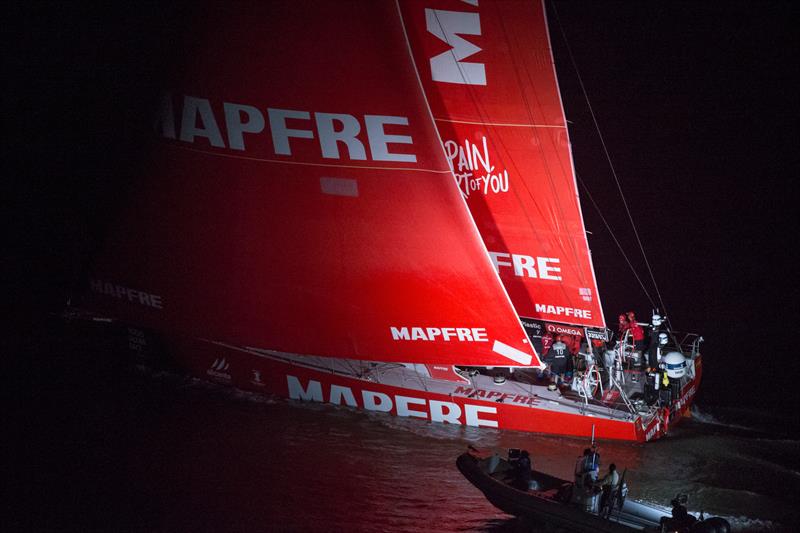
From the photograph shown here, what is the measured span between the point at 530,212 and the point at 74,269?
723 centimetres

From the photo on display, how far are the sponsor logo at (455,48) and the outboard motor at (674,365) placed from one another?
16.7 feet

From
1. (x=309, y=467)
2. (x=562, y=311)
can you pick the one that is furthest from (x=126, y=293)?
(x=562, y=311)

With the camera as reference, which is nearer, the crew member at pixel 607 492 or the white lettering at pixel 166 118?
the crew member at pixel 607 492

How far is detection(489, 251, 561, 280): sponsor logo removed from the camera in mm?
14891

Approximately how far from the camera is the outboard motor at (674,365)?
13242 mm

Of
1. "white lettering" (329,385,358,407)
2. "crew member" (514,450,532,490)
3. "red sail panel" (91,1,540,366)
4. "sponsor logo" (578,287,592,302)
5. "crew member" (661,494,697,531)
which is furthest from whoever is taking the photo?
"sponsor logo" (578,287,592,302)

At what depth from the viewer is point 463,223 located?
11383mm

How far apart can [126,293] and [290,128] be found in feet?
11.6

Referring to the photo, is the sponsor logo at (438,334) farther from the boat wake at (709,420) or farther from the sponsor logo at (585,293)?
the boat wake at (709,420)

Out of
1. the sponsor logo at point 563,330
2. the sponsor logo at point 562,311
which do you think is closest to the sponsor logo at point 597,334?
the sponsor logo at point 563,330

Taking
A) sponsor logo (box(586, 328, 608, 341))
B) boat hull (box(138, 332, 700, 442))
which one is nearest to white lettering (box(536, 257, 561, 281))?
sponsor logo (box(586, 328, 608, 341))

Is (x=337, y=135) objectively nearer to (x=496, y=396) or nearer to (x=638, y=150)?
(x=496, y=396)

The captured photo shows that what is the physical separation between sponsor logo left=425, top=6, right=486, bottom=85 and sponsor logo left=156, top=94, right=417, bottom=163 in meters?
3.24

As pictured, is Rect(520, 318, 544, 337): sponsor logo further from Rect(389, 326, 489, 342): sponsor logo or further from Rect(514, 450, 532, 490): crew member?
Rect(514, 450, 532, 490): crew member
